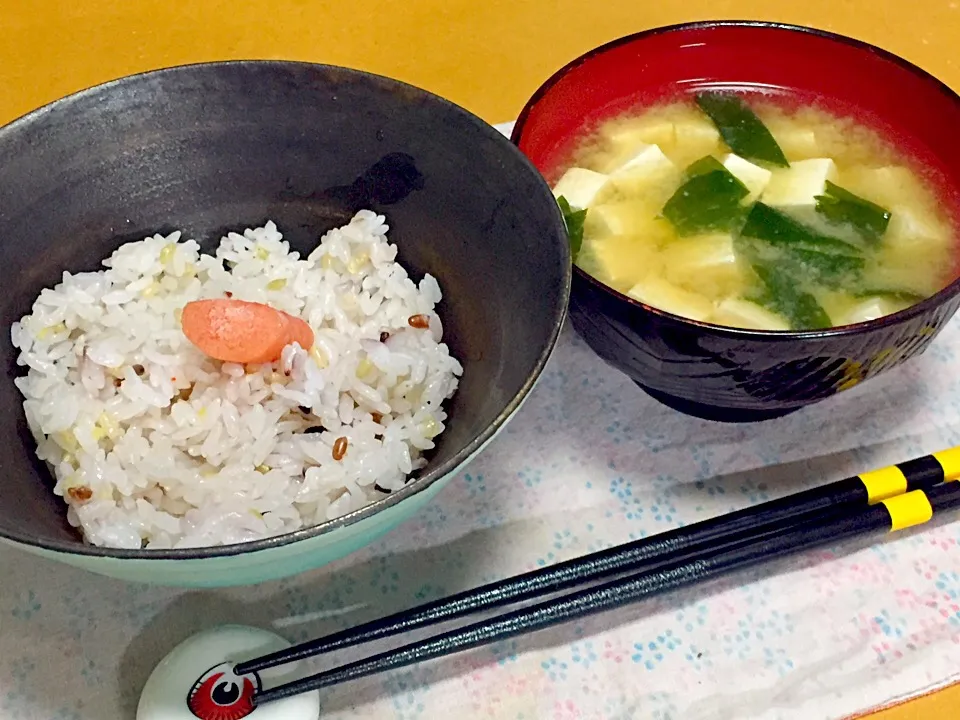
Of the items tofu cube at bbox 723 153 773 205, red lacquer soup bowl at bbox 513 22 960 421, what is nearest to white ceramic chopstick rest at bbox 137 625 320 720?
red lacquer soup bowl at bbox 513 22 960 421

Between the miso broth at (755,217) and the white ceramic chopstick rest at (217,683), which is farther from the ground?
the miso broth at (755,217)

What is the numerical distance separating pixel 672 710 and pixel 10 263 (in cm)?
106

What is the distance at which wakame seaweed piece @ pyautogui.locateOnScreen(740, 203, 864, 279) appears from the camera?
52.1 inches

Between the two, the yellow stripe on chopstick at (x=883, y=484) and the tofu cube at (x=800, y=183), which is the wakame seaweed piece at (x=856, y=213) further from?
the yellow stripe on chopstick at (x=883, y=484)

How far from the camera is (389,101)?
126 centimetres

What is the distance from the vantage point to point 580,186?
1417 mm

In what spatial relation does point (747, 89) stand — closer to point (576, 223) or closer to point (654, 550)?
point (576, 223)

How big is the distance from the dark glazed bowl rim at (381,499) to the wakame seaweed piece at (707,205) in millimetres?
339

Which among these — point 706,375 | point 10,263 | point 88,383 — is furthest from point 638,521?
point 10,263

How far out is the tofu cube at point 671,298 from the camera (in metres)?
1.25

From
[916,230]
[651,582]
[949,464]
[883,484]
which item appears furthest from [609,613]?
[916,230]

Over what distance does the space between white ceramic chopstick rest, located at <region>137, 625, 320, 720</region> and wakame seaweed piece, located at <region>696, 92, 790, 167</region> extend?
3.50 feet

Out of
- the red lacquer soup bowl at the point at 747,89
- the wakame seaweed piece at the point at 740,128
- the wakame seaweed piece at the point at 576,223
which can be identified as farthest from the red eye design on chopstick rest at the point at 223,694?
the wakame seaweed piece at the point at 740,128

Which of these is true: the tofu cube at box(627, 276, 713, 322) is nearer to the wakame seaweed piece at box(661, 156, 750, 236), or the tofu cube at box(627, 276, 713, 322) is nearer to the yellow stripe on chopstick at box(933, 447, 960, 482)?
the wakame seaweed piece at box(661, 156, 750, 236)
